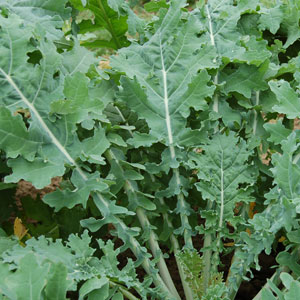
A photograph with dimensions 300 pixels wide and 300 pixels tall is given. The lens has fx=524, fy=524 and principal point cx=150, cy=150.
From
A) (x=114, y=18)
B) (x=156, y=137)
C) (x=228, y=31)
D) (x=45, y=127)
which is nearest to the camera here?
(x=45, y=127)

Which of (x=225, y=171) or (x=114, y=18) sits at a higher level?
(x=114, y=18)

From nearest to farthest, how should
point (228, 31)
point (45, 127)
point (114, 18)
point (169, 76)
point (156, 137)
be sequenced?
point (45, 127) → point (156, 137) → point (169, 76) → point (228, 31) → point (114, 18)

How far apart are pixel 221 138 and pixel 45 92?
0.62 m

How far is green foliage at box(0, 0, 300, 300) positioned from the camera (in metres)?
1.58

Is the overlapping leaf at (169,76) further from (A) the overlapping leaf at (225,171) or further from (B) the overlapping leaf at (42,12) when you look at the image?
(B) the overlapping leaf at (42,12)

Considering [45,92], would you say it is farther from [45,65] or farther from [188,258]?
[188,258]

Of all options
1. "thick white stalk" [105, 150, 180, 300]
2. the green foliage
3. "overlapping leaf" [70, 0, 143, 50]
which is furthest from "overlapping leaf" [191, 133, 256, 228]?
"overlapping leaf" [70, 0, 143, 50]

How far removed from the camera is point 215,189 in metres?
1.78

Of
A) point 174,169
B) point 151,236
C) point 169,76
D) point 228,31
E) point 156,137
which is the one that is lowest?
point 151,236

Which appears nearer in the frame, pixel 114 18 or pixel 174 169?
pixel 174 169

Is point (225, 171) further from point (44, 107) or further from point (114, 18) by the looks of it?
point (114, 18)

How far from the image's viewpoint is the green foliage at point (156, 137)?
1.58 meters

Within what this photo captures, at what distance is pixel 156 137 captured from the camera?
5.93 feet

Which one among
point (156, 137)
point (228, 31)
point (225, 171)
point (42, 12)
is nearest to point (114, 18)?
point (42, 12)
